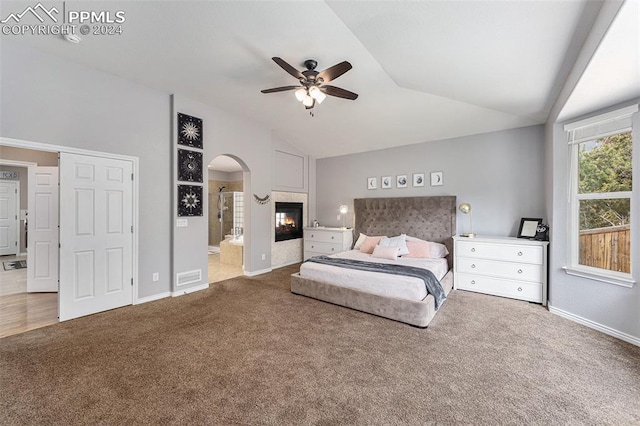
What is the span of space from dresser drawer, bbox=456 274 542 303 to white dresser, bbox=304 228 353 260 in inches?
92.9

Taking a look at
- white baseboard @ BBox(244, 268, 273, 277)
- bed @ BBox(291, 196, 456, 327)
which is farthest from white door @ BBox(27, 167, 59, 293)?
bed @ BBox(291, 196, 456, 327)

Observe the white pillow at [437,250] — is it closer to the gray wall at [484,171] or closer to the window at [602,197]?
the gray wall at [484,171]

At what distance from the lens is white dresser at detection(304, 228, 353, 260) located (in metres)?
5.80

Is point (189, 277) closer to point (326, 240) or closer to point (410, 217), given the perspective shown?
point (326, 240)

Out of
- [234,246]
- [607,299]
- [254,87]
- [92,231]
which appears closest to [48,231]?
[92,231]

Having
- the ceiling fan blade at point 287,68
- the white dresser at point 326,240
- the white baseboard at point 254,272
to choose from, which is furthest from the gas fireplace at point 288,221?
the ceiling fan blade at point 287,68

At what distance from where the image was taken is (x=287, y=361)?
7.48 ft

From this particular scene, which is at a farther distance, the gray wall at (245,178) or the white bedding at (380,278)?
the gray wall at (245,178)

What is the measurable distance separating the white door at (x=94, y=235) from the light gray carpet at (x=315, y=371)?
29 cm

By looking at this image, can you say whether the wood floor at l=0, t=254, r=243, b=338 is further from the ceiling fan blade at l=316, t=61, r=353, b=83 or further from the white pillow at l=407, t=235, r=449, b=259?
the ceiling fan blade at l=316, t=61, r=353, b=83

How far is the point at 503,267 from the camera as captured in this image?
3.89m

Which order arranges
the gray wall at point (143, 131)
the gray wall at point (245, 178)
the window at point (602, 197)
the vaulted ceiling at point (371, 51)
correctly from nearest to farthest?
the vaulted ceiling at point (371, 51) < the window at point (602, 197) < the gray wall at point (143, 131) < the gray wall at point (245, 178)

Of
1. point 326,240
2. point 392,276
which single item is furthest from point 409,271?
point 326,240

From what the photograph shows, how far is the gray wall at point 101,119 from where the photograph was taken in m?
2.78
